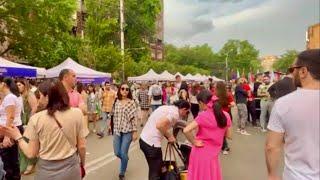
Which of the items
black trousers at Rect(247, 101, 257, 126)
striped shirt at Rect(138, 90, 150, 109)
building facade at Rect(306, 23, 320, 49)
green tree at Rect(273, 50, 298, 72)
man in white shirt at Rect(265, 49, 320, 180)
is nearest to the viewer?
man in white shirt at Rect(265, 49, 320, 180)

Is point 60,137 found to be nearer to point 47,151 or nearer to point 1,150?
point 47,151

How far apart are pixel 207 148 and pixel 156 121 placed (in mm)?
892

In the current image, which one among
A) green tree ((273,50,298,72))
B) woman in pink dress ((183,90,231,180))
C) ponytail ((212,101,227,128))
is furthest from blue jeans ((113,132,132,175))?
green tree ((273,50,298,72))

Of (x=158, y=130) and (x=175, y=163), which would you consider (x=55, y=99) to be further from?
(x=175, y=163)

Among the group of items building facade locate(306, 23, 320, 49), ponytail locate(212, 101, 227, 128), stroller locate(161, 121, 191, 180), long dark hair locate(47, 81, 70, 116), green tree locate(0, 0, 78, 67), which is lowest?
stroller locate(161, 121, 191, 180)

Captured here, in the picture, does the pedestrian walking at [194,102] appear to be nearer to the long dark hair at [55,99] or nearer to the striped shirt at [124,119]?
the striped shirt at [124,119]

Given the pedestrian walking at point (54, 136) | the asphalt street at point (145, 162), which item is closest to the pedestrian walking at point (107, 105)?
the asphalt street at point (145, 162)

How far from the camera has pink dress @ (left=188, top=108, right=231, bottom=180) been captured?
5969 mm

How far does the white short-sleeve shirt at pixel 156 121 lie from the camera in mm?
6516

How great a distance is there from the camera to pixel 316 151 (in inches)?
133

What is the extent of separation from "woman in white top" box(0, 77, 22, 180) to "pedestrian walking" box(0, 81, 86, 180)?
2.38m

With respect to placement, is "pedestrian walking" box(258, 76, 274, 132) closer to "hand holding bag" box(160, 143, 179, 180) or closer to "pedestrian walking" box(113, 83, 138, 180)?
"pedestrian walking" box(113, 83, 138, 180)

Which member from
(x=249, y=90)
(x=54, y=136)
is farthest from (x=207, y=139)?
(x=249, y=90)

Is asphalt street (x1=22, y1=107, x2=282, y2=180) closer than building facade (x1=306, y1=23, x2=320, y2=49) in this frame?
Yes
